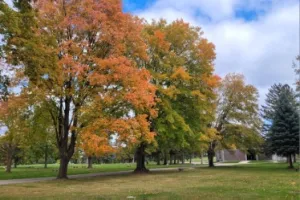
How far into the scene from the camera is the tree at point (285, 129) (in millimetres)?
27156

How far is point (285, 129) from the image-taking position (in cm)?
2770

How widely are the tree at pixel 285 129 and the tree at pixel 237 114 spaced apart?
24.5 feet

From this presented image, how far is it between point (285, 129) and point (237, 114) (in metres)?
9.34

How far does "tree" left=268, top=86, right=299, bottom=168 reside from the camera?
27.2 metres

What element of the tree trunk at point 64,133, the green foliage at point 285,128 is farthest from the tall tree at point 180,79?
the tree trunk at point 64,133

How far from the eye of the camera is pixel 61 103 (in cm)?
2048

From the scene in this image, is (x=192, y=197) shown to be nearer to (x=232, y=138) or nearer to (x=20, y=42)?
(x=20, y=42)

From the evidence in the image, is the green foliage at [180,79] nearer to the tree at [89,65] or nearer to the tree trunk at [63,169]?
the tree at [89,65]

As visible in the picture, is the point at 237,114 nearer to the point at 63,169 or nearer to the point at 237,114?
the point at 237,114

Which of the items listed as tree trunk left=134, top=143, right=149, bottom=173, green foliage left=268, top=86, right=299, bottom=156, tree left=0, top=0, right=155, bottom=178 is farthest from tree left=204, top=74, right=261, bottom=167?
tree left=0, top=0, right=155, bottom=178

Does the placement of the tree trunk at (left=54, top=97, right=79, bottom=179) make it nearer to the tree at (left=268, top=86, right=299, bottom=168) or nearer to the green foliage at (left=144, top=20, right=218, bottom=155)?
the green foliage at (left=144, top=20, right=218, bottom=155)

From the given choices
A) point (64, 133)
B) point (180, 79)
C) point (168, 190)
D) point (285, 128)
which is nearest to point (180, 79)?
point (180, 79)

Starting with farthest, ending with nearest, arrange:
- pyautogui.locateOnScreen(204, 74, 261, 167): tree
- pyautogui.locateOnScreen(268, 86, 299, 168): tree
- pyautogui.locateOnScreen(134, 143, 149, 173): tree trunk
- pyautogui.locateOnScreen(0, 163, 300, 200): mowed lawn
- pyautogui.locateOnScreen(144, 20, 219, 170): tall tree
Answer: pyautogui.locateOnScreen(204, 74, 261, 167): tree, pyautogui.locateOnScreen(268, 86, 299, 168): tree, pyautogui.locateOnScreen(134, 143, 149, 173): tree trunk, pyautogui.locateOnScreen(144, 20, 219, 170): tall tree, pyautogui.locateOnScreen(0, 163, 300, 200): mowed lawn

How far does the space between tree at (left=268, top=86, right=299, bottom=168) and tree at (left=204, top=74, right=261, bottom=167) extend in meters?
7.47
